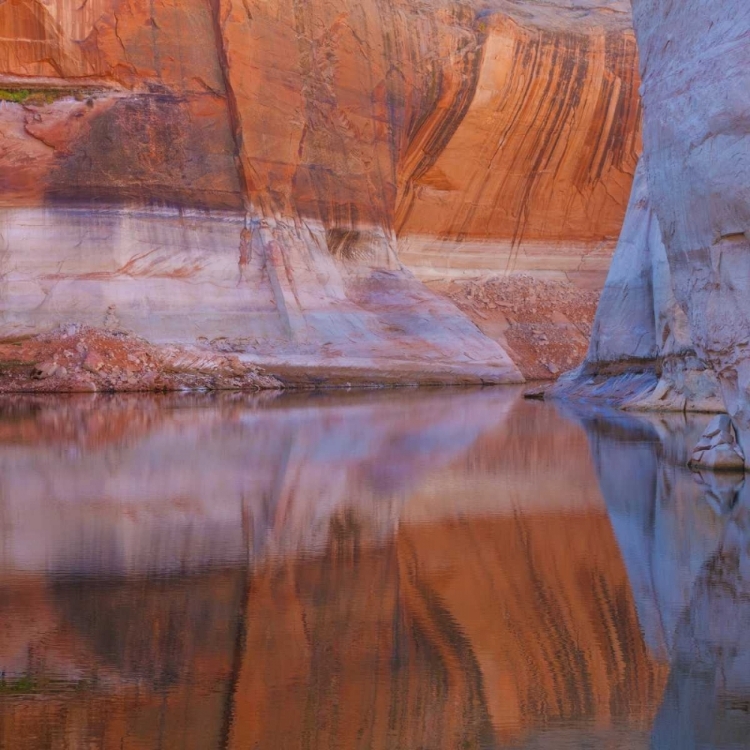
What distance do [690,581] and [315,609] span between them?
1.89 meters

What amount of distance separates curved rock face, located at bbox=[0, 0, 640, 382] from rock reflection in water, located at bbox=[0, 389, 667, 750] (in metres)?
18.7

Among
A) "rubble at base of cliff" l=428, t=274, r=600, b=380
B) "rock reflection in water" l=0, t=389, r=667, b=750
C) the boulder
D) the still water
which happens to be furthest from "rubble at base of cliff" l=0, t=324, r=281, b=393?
the boulder

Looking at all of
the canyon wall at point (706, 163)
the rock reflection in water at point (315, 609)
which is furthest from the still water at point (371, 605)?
the canyon wall at point (706, 163)

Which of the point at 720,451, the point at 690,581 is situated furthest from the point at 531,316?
the point at 690,581

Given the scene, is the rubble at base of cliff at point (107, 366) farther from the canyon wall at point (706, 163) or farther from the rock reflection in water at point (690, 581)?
the canyon wall at point (706, 163)

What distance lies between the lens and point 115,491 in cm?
948

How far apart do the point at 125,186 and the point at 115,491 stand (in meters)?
22.0

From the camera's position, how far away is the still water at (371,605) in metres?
4.00

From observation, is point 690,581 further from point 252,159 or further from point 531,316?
point 531,316

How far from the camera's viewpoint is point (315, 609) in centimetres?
545

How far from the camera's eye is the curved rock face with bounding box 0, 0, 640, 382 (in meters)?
29.6

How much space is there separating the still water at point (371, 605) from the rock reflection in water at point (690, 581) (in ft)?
0.05

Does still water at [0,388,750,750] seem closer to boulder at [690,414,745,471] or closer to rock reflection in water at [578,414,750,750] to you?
rock reflection in water at [578,414,750,750]

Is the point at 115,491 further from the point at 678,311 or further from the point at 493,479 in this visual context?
the point at 678,311
